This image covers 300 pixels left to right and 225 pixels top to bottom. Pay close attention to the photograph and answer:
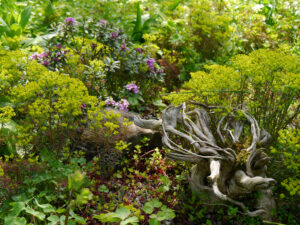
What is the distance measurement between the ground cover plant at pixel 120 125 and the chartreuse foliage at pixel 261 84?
0.01 meters

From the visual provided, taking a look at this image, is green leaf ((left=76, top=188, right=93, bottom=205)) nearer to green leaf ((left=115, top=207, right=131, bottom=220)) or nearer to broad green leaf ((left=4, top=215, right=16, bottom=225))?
green leaf ((left=115, top=207, right=131, bottom=220))

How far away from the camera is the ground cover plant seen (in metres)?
2.42

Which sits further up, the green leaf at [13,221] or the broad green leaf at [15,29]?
the broad green leaf at [15,29]

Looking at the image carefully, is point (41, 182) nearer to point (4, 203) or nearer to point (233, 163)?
point (4, 203)

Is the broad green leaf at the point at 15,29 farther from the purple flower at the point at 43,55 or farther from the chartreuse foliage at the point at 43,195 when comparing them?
the chartreuse foliage at the point at 43,195

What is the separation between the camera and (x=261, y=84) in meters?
2.77

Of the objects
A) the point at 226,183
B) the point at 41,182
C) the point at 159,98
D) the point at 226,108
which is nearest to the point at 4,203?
the point at 41,182

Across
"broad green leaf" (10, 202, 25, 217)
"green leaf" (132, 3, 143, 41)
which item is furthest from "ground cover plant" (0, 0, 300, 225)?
"green leaf" (132, 3, 143, 41)

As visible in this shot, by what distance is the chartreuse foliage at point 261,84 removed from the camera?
261 cm

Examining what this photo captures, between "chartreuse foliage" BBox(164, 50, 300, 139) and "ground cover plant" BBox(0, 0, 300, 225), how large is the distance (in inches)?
0.5

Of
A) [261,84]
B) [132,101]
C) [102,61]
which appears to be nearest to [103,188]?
[132,101]

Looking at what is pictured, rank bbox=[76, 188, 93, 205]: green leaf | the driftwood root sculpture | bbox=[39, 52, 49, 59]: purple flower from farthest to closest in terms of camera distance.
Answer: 1. bbox=[39, 52, 49, 59]: purple flower
2. the driftwood root sculpture
3. bbox=[76, 188, 93, 205]: green leaf

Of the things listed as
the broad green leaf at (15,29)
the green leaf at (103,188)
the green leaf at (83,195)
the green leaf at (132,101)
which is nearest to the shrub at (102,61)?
the green leaf at (132,101)

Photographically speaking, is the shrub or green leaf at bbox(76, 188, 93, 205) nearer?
green leaf at bbox(76, 188, 93, 205)
